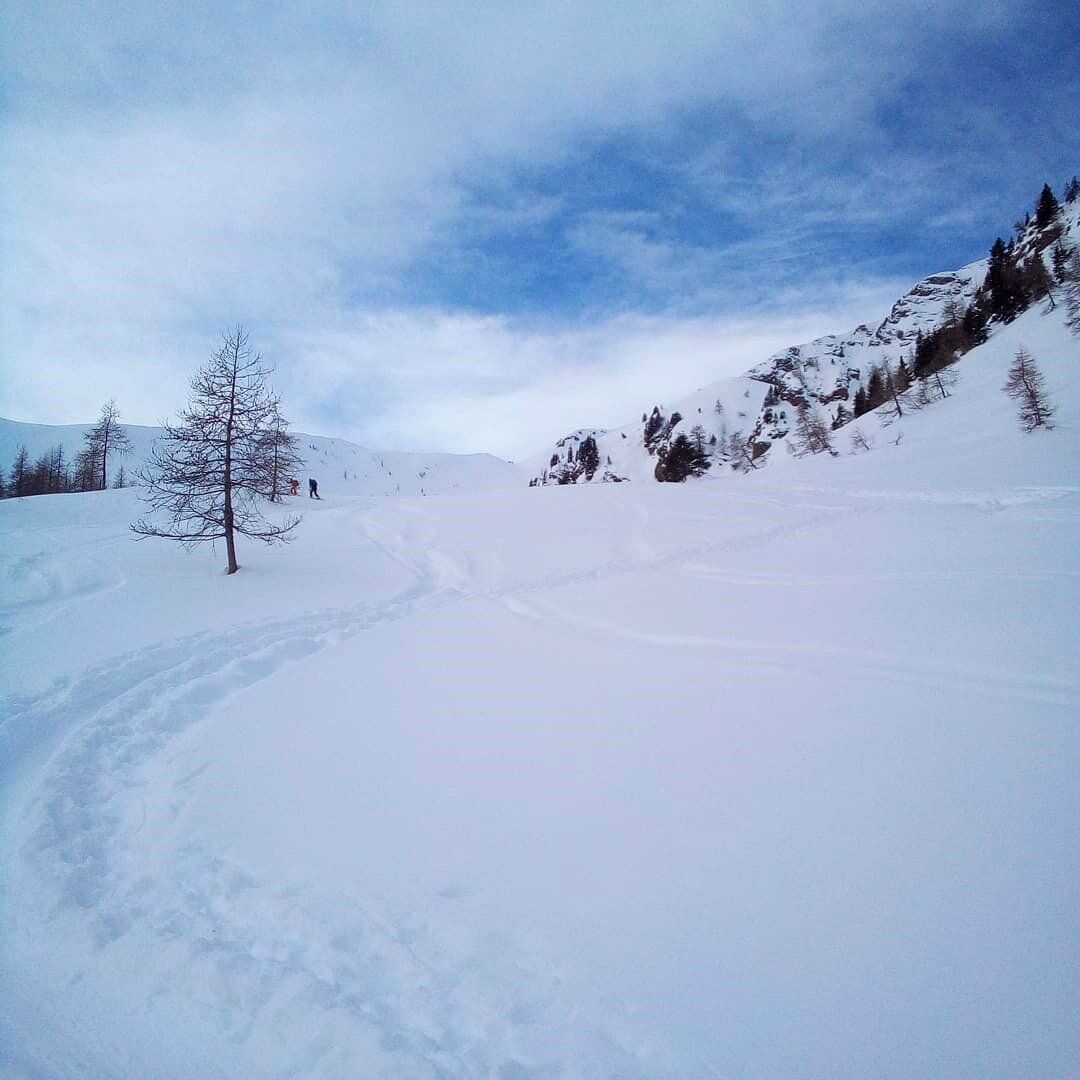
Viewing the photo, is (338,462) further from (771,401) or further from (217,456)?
(217,456)

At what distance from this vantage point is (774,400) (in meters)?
121

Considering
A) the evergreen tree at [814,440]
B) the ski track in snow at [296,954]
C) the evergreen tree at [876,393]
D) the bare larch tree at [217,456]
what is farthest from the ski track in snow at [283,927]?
the evergreen tree at [876,393]

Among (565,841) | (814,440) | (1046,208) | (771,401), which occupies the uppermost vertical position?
(1046,208)

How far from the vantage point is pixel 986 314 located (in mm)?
69375

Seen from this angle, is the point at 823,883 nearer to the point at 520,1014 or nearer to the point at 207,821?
the point at 520,1014

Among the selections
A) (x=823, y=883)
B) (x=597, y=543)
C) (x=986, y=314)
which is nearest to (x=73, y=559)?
(x=597, y=543)

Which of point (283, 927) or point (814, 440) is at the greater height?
point (814, 440)

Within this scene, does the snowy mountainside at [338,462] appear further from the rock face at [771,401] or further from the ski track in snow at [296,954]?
the ski track in snow at [296,954]

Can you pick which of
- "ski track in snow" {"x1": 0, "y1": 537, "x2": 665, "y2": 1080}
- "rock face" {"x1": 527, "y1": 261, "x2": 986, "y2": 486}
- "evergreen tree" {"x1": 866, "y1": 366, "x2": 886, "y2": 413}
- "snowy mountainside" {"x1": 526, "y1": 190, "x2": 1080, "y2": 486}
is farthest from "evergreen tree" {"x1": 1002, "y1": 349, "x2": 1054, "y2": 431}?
"rock face" {"x1": 527, "y1": 261, "x2": 986, "y2": 486}

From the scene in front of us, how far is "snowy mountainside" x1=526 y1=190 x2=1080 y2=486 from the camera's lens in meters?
107

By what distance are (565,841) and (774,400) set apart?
447 ft

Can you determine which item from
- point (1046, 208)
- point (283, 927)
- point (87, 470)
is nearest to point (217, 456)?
point (283, 927)

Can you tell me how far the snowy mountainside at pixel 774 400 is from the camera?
107m

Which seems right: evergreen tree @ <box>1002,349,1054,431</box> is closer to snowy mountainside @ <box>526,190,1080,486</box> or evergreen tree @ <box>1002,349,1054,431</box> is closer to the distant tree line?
snowy mountainside @ <box>526,190,1080,486</box>
